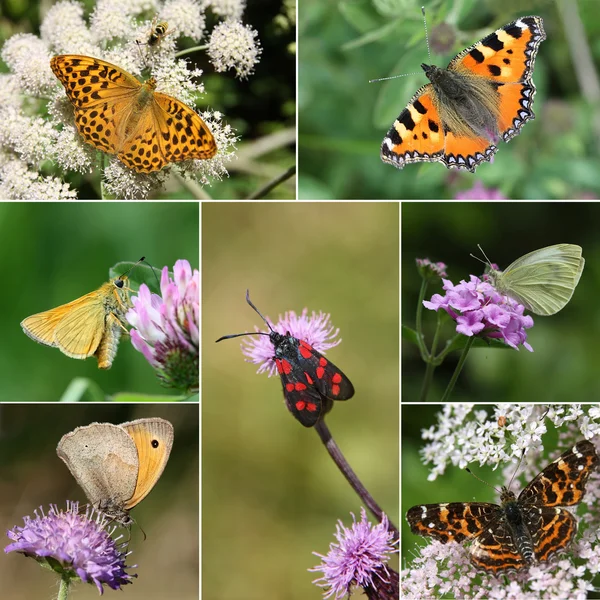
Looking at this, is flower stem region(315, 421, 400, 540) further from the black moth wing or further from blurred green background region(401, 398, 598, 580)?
blurred green background region(401, 398, 598, 580)

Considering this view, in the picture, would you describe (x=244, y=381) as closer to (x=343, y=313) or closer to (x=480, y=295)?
(x=343, y=313)

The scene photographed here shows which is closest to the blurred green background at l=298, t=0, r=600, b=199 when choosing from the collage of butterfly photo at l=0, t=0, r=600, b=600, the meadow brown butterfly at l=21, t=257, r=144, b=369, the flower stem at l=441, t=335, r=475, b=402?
the collage of butterfly photo at l=0, t=0, r=600, b=600

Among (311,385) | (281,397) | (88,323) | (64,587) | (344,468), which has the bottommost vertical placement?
(64,587)

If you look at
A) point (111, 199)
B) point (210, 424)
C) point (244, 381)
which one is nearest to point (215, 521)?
point (210, 424)

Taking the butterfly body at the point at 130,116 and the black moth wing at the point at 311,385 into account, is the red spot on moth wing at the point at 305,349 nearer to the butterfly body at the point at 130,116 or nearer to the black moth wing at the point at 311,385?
the black moth wing at the point at 311,385

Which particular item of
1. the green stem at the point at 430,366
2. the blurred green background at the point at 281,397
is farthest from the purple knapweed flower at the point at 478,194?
the green stem at the point at 430,366

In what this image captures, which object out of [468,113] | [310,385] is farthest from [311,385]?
[468,113]

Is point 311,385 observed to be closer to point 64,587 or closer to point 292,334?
point 292,334
